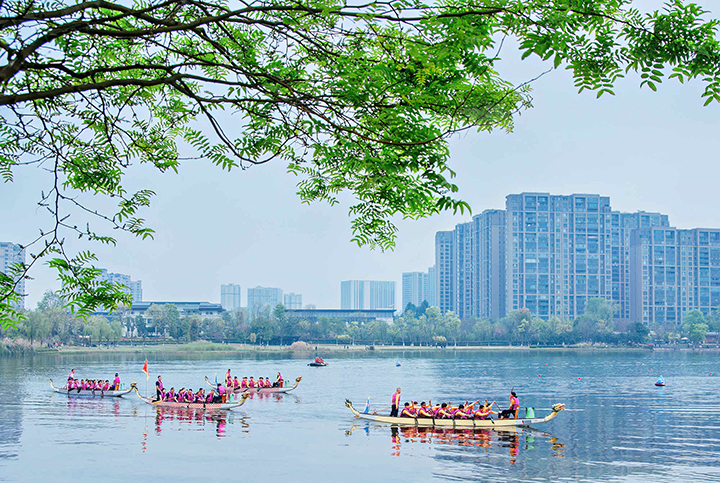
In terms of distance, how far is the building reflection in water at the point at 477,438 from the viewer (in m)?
29.8

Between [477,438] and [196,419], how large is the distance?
16.4m

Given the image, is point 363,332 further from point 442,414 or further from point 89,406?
point 442,414

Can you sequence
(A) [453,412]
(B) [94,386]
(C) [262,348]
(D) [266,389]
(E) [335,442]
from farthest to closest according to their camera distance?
(C) [262,348], (D) [266,389], (B) [94,386], (A) [453,412], (E) [335,442]

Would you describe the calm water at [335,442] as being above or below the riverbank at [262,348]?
above

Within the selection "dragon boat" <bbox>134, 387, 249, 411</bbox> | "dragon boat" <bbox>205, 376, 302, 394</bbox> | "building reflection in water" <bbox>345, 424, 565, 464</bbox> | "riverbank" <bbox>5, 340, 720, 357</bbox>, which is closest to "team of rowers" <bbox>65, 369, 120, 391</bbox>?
"dragon boat" <bbox>205, 376, 302, 394</bbox>

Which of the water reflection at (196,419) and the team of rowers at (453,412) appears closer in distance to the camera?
the team of rowers at (453,412)

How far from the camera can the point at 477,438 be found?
31672mm

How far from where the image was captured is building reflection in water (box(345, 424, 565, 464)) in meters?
29.8

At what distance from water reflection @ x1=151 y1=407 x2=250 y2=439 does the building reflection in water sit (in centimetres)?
699

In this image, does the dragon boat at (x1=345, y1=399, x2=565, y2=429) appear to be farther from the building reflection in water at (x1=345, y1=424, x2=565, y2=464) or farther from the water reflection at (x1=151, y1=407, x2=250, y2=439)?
the water reflection at (x1=151, y1=407, x2=250, y2=439)

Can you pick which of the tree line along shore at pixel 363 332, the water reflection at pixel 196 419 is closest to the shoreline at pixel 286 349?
the tree line along shore at pixel 363 332

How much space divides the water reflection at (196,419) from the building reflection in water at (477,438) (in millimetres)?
6990

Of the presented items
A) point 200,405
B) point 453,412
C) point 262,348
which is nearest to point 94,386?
point 200,405

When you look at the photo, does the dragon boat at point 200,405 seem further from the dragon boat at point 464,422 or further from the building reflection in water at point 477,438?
the dragon boat at point 464,422
